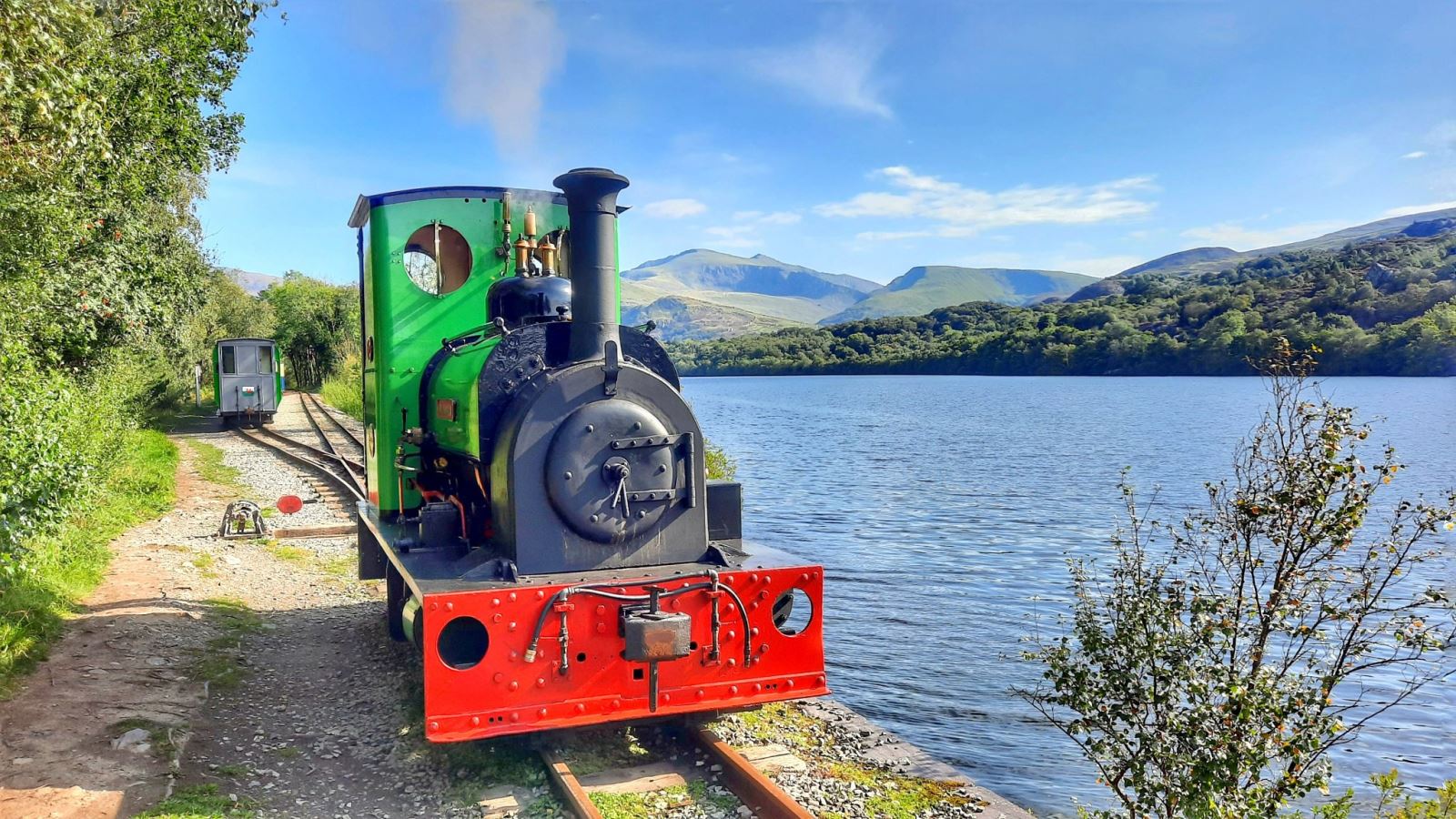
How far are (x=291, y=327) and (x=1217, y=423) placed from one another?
41.5m

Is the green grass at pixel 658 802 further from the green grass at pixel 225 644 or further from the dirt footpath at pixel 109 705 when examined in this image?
the green grass at pixel 225 644

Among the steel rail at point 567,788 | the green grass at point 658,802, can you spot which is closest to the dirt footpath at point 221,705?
the steel rail at point 567,788

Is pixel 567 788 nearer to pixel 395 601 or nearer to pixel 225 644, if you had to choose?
pixel 395 601

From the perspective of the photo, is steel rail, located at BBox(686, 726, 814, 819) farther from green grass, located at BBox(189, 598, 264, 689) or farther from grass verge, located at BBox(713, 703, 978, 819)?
green grass, located at BBox(189, 598, 264, 689)

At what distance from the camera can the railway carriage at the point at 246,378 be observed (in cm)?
2731

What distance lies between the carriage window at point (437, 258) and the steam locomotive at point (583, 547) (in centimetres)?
83

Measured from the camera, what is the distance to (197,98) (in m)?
15.4

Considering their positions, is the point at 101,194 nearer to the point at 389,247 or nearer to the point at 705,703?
the point at 389,247

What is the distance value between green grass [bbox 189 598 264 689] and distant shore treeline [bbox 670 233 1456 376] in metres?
25.9

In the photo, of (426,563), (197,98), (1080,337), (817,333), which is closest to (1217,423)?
(197,98)

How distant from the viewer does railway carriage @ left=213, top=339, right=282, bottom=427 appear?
27312 mm

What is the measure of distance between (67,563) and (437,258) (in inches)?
198

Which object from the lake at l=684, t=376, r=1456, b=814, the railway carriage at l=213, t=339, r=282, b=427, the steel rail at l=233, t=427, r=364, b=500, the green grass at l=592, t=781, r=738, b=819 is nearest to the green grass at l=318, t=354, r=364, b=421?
the railway carriage at l=213, t=339, r=282, b=427

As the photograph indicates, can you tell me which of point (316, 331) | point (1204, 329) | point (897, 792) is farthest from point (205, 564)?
point (1204, 329)
